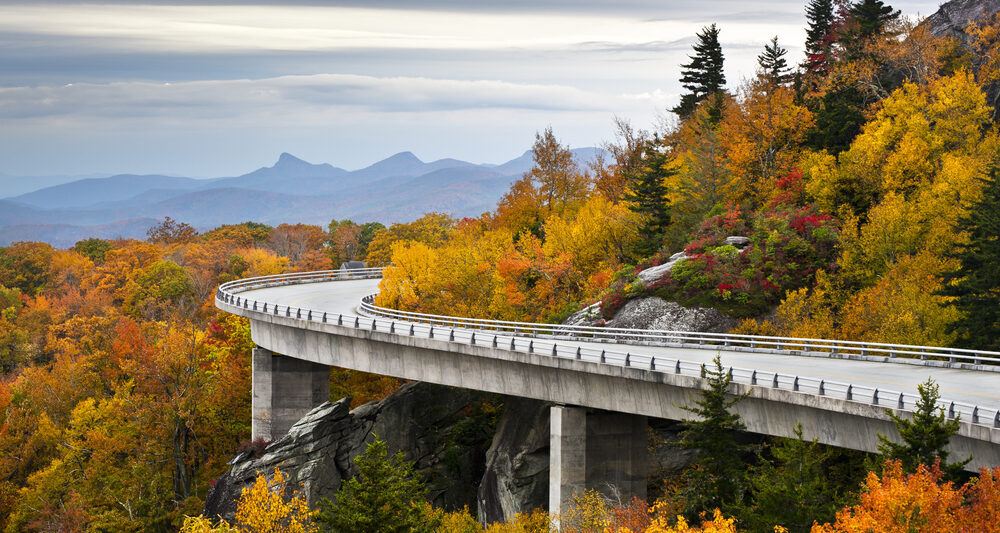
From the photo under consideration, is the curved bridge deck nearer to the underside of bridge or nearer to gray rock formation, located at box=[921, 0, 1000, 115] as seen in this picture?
the underside of bridge

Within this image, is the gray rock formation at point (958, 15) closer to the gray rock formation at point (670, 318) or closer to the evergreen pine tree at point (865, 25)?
the evergreen pine tree at point (865, 25)

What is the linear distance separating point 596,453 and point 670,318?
41.4 ft

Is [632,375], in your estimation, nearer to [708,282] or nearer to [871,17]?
[708,282]

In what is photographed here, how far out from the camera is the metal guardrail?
3152cm

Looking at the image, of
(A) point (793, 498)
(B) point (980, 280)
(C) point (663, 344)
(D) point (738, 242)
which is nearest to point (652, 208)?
(D) point (738, 242)

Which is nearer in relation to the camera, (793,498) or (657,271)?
(793,498)

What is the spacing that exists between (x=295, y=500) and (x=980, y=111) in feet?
151

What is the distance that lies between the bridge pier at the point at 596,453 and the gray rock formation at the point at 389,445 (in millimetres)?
13822

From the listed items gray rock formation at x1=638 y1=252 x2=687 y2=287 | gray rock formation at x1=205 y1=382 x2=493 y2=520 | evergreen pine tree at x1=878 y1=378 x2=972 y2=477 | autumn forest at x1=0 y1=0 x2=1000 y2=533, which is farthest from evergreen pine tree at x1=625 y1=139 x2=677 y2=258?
evergreen pine tree at x1=878 y1=378 x2=972 y2=477

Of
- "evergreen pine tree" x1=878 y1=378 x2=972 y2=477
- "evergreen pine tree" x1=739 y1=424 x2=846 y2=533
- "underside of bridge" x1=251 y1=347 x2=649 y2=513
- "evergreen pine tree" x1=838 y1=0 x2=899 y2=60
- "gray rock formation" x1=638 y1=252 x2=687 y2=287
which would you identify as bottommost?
"underside of bridge" x1=251 y1=347 x2=649 y2=513

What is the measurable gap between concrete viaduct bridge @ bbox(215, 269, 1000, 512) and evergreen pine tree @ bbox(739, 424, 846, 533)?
2.25m

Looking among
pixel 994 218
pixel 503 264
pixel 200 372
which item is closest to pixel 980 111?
pixel 994 218

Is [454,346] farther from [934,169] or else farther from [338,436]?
[934,169]

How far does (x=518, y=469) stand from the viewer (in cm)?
4744
